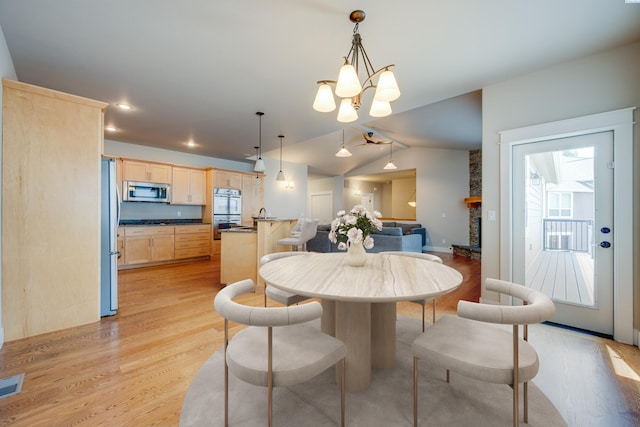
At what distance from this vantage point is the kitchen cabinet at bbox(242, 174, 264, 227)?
23.2ft

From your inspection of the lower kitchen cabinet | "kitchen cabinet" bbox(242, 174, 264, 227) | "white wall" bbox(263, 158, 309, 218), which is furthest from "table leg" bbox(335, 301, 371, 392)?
"white wall" bbox(263, 158, 309, 218)

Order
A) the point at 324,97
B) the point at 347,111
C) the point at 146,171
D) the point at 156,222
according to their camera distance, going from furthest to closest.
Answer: the point at 156,222
the point at 146,171
the point at 347,111
the point at 324,97

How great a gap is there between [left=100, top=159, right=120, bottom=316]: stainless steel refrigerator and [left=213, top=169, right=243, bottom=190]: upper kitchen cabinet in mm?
3529

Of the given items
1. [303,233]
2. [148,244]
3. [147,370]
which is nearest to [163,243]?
[148,244]

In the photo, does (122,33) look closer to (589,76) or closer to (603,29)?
(603,29)

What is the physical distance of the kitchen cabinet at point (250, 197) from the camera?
7.06 meters

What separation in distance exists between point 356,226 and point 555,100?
2.58 meters

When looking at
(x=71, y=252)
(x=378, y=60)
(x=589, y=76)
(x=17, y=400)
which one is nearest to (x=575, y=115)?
(x=589, y=76)

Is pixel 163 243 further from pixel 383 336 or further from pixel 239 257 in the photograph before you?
pixel 383 336

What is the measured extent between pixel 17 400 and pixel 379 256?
8.31 ft

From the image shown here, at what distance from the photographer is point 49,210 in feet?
8.09

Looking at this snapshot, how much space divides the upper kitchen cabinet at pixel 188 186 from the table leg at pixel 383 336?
5.56 meters

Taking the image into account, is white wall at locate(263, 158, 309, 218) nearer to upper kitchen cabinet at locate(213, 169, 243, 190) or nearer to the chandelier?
upper kitchen cabinet at locate(213, 169, 243, 190)

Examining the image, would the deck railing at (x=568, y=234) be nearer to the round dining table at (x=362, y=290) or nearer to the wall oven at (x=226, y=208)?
the round dining table at (x=362, y=290)
